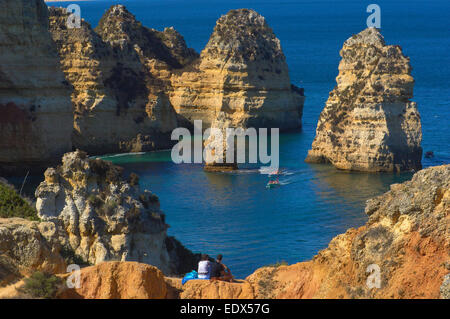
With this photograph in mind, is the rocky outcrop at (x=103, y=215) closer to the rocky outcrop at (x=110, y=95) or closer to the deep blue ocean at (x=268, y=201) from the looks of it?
the deep blue ocean at (x=268, y=201)

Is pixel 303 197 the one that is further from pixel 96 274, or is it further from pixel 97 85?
pixel 96 274

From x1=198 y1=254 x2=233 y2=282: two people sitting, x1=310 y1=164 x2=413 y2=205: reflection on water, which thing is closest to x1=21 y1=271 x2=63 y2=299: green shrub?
x1=198 y1=254 x2=233 y2=282: two people sitting

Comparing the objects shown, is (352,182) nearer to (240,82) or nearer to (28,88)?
(28,88)

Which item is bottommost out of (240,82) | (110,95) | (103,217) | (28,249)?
(103,217)

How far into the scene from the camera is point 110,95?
7938 cm

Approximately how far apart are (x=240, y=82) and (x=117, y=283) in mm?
66800

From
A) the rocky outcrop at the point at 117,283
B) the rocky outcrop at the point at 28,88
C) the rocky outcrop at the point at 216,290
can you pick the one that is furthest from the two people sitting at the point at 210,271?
the rocky outcrop at the point at 28,88

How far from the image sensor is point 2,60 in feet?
202

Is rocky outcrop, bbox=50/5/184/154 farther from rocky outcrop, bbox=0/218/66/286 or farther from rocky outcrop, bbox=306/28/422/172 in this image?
rocky outcrop, bbox=0/218/66/286

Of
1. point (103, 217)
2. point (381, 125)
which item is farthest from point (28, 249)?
point (381, 125)

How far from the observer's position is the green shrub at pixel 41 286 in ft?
63.2

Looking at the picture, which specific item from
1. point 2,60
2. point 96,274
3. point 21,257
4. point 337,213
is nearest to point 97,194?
point 21,257

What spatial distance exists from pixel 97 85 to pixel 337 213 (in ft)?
103

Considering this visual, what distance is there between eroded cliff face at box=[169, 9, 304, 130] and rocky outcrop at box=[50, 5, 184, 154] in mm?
3268
